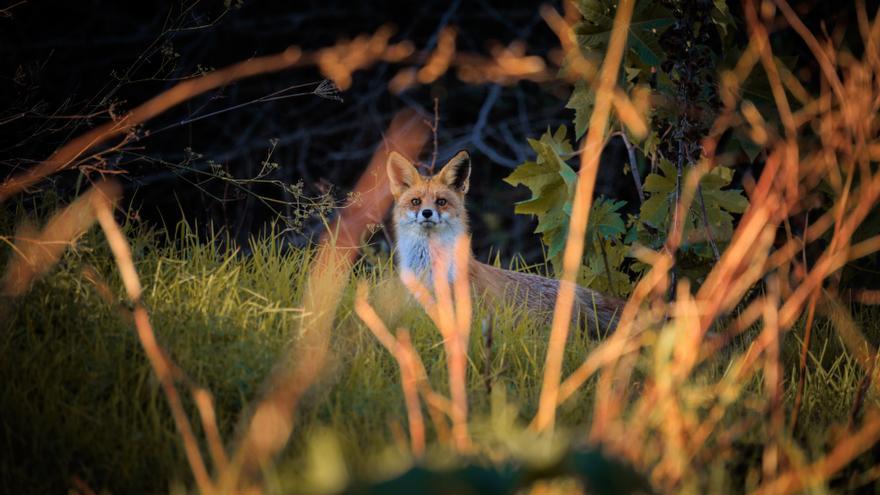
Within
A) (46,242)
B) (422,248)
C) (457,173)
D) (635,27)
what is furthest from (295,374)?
(457,173)

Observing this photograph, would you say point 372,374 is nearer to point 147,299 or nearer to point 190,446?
point 147,299

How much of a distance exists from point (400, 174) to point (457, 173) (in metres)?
0.38

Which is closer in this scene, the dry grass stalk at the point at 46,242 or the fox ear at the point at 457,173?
the dry grass stalk at the point at 46,242

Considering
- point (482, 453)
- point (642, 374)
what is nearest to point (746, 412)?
point (642, 374)

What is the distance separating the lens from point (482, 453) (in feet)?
8.15

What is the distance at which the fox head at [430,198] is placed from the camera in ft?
19.3

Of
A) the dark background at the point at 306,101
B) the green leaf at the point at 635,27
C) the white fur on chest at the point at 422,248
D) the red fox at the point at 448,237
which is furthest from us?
the dark background at the point at 306,101

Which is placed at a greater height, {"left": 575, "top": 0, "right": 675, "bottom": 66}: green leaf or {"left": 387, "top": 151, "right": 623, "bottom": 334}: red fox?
{"left": 575, "top": 0, "right": 675, "bottom": 66}: green leaf

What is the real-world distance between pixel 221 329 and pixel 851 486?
2.07 m

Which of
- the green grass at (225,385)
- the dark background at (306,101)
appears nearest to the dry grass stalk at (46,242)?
the green grass at (225,385)

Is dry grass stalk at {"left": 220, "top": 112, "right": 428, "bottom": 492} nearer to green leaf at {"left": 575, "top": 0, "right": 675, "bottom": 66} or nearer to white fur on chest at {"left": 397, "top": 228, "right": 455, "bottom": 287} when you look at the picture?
white fur on chest at {"left": 397, "top": 228, "right": 455, "bottom": 287}

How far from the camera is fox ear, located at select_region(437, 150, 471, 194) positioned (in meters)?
6.06

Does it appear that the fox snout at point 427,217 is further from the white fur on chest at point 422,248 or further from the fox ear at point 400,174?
the fox ear at point 400,174

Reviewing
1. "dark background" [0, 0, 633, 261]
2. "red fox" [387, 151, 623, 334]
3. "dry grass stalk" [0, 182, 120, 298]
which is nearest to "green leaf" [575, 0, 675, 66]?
"red fox" [387, 151, 623, 334]
